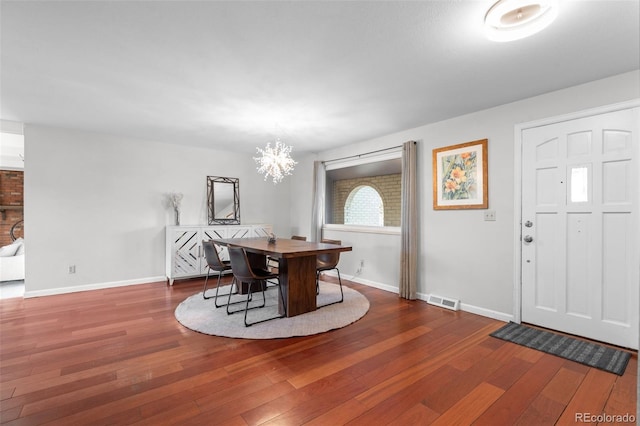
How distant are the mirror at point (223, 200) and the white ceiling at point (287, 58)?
2007mm

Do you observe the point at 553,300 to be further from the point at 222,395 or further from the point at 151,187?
the point at 151,187

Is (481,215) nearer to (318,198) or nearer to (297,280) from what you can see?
(297,280)

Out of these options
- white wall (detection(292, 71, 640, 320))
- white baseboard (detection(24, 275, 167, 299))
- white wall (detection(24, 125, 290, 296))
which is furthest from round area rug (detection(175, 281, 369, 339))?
white wall (detection(24, 125, 290, 296))

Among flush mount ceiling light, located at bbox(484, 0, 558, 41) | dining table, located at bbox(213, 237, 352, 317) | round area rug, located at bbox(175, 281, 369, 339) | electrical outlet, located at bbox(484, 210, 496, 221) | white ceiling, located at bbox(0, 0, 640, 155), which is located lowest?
round area rug, located at bbox(175, 281, 369, 339)

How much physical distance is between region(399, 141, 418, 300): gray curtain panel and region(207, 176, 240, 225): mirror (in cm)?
333

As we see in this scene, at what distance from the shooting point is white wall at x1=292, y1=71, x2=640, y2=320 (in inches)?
112

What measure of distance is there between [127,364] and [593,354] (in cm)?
375

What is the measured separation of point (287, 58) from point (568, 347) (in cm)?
341

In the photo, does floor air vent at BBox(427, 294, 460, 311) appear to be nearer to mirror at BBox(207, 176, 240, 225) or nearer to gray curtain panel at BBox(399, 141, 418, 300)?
gray curtain panel at BBox(399, 141, 418, 300)

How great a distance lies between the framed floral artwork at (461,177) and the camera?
3.47 m

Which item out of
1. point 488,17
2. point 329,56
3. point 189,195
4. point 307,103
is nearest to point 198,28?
point 329,56

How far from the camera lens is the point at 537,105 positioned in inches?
120

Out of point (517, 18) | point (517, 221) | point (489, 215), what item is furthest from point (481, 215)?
point (517, 18)

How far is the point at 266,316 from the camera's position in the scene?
10.8ft
